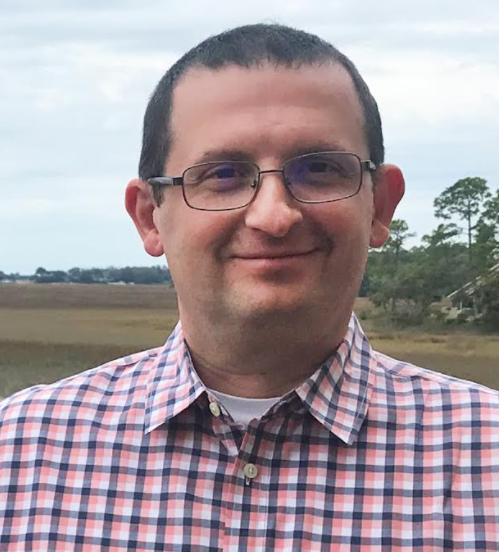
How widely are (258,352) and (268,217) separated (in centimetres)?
18

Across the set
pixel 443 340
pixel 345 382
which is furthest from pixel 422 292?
pixel 345 382

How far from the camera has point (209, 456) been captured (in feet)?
3.18

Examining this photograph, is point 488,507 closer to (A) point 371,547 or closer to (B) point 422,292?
(A) point 371,547

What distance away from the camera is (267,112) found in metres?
0.90

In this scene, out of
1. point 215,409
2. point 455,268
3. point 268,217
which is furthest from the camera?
point 455,268

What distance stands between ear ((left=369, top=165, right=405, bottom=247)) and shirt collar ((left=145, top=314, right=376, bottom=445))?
0.38 feet

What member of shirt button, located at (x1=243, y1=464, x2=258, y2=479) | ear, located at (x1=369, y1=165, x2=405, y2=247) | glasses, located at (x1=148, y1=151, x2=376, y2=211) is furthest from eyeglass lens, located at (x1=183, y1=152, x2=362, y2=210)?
shirt button, located at (x1=243, y1=464, x2=258, y2=479)

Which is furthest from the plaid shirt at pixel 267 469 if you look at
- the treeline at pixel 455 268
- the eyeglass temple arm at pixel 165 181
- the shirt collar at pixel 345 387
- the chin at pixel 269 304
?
the treeline at pixel 455 268

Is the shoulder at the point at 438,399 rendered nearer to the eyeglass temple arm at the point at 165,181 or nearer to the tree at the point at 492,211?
the eyeglass temple arm at the point at 165,181

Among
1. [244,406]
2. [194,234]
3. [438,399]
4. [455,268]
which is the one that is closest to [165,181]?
[194,234]

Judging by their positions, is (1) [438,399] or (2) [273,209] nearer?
(2) [273,209]

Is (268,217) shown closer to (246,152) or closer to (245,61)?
(246,152)

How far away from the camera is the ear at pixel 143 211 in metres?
1.03

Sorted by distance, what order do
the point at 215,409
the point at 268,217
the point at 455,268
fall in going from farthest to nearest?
the point at 455,268, the point at 215,409, the point at 268,217
